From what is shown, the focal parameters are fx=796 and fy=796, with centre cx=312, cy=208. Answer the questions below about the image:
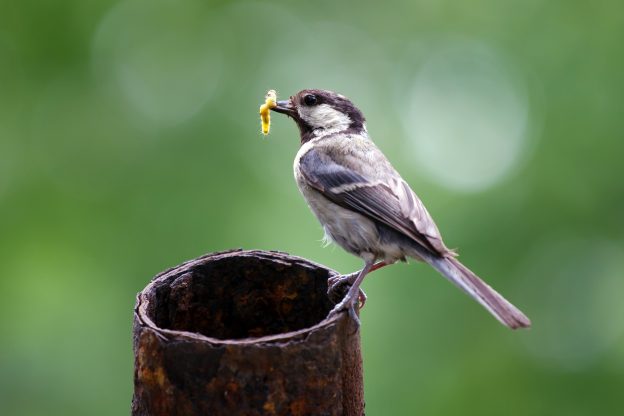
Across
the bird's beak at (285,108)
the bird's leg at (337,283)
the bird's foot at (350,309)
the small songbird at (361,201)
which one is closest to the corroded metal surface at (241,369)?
the bird's foot at (350,309)

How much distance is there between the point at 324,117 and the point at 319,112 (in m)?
0.04

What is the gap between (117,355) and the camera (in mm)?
4961

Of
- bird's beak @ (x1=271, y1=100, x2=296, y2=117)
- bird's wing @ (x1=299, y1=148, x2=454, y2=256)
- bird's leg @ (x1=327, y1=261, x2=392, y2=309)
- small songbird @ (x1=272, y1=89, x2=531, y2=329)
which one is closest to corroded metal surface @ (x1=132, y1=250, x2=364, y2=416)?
bird's leg @ (x1=327, y1=261, x2=392, y2=309)

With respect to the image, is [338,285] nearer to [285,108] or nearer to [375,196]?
[375,196]

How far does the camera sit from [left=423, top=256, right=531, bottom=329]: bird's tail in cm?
297

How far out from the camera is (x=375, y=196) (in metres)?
3.86

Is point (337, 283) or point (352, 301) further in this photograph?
point (337, 283)

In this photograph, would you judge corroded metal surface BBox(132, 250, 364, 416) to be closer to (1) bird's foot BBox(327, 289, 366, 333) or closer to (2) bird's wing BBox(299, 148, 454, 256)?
(1) bird's foot BBox(327, 289, 366, 333)

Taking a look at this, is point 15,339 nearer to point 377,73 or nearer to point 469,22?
point 377,73

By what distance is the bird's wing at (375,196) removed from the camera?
364 cm

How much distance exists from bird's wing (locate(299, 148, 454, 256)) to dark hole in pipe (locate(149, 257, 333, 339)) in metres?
0.72

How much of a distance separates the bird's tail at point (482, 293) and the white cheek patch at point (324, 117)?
1242 millimetres

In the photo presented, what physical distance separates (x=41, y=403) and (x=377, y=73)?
10.2ft

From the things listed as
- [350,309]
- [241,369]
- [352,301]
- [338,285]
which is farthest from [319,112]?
[241,369]
